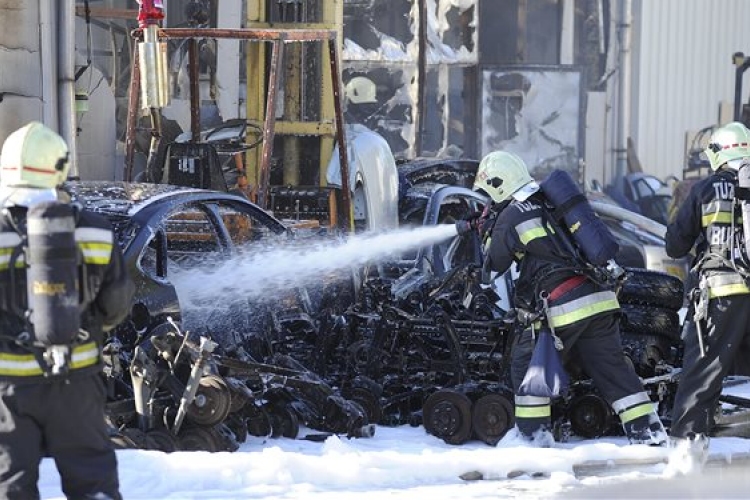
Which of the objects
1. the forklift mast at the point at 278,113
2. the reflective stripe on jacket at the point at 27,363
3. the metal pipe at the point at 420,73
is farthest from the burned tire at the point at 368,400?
the metal pipe at the point at 420,73

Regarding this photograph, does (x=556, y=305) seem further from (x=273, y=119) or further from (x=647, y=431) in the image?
(x=273, y=119)

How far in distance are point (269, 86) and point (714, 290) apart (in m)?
4.21

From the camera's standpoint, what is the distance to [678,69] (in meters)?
25.6

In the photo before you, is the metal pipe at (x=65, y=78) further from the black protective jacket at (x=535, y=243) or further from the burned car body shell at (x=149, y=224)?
the black protective jacket at (x=535, y=243)

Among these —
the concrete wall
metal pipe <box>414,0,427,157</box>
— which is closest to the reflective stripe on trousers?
the concrete wall

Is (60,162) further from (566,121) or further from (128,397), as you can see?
(566,121)

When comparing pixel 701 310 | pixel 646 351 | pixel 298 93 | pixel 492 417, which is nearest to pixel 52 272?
pixel 701 310

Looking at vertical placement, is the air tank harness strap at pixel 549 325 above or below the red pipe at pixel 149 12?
below

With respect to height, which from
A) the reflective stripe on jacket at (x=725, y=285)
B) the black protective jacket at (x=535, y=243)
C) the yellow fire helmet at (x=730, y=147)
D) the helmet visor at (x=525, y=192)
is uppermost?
the yellow fire helmet at (x=730, y=147)

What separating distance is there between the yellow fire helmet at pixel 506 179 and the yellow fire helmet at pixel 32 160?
3.11m

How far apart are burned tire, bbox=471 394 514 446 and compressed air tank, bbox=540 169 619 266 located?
118cm

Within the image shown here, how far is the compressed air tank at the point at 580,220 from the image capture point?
772 centimetres

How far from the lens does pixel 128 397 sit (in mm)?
7402

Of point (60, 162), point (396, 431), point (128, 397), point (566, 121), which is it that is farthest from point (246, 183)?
point (566, 121)
